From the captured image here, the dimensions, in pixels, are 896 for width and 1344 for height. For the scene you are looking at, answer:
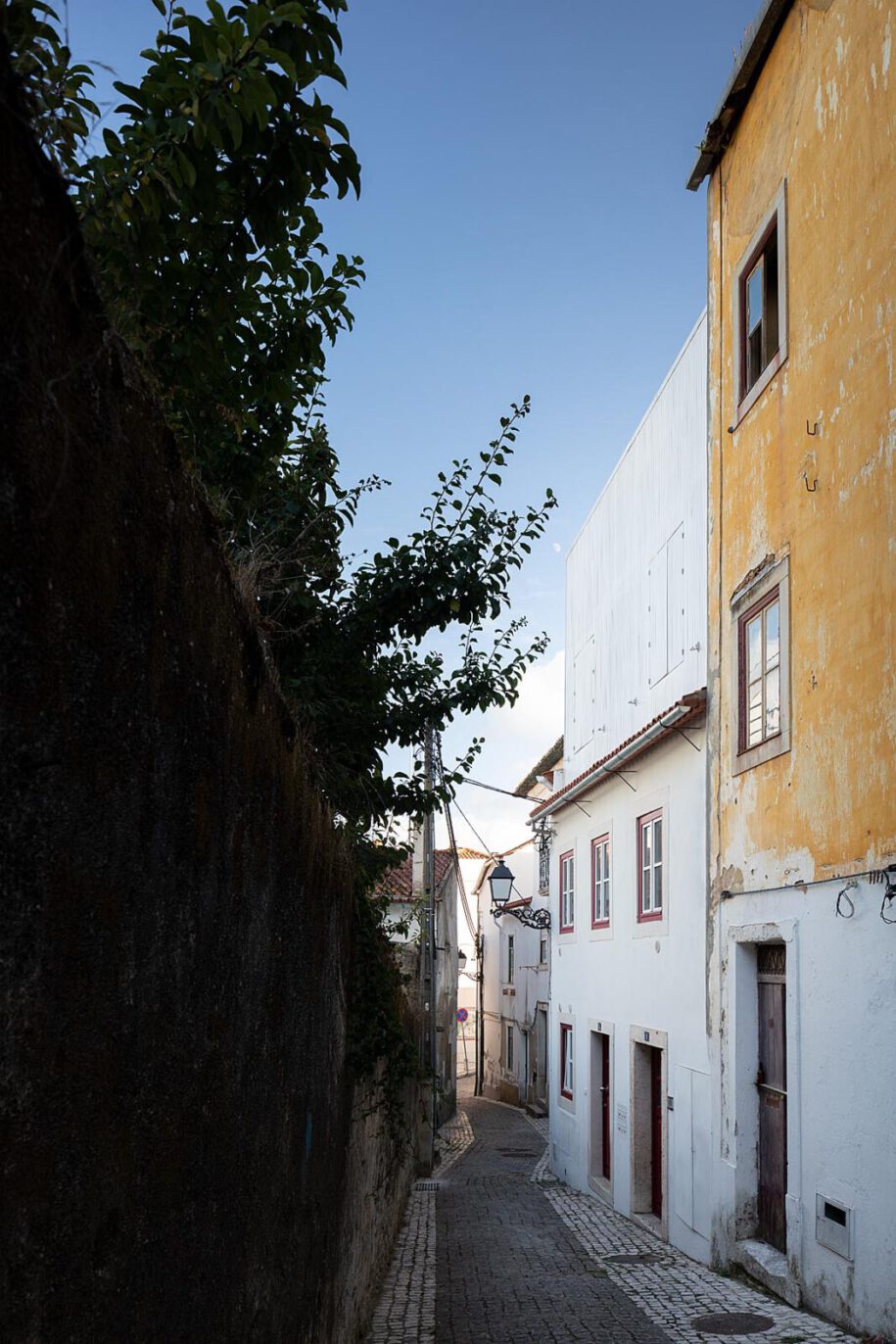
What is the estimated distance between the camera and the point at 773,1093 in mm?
10625

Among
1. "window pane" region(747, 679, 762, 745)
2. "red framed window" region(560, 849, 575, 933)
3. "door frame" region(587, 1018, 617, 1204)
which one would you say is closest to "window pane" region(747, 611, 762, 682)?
"window pane" region(747, 679, 762, 745)

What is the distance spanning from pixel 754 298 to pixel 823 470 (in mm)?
2928

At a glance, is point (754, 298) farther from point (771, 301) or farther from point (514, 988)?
point (514, 988)

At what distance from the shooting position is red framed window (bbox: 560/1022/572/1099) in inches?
799

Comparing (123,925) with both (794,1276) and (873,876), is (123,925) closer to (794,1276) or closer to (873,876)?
(873,876)

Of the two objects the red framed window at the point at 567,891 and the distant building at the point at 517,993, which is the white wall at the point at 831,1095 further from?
the distant building at the point at 517,993

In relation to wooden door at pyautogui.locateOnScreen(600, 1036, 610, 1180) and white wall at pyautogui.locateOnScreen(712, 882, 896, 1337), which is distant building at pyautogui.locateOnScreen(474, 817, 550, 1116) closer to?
wooden door at pyautogui.locateOnScreen(600, 1036, 610, 1180)

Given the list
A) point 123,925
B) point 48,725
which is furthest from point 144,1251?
point 48,725

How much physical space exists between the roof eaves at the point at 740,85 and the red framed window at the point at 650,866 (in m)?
6.72

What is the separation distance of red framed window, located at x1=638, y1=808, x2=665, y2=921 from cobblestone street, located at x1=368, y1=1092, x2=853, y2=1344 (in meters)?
3.44

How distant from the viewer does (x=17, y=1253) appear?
1976 mm

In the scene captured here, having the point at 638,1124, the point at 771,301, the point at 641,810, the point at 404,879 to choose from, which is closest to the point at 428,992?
the point at 638,1124

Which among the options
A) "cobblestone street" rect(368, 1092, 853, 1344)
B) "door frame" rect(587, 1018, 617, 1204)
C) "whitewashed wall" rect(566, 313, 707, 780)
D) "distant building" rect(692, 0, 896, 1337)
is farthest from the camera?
"door frame" rect(587, 1018, 617, 1204)

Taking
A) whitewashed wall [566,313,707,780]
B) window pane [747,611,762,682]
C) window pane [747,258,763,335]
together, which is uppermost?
window pane [747,258,763,335]
